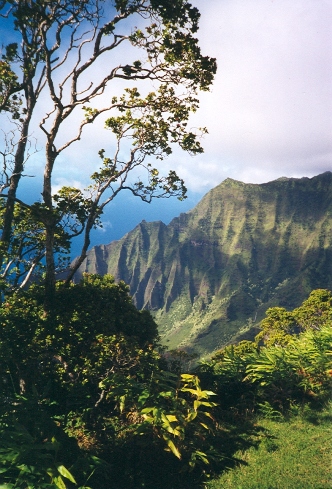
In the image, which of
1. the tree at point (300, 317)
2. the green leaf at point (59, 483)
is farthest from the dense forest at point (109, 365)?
the tree at point (300, 317)

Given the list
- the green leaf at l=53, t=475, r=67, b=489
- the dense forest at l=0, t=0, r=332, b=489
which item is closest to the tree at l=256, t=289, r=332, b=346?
the dense forest at l=0, t=0, r=332, b=489

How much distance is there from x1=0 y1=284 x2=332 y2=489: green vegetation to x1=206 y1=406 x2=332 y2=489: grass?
0.11 feet

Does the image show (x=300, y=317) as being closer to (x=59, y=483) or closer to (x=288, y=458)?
(x=288, y=458)

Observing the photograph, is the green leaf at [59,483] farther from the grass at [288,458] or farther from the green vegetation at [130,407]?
the grass at [288,458]

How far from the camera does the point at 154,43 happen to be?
10.6 meters

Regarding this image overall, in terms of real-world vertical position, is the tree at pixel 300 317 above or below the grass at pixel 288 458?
below

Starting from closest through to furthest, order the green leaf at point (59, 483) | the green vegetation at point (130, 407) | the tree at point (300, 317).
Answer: the green leaf at point (59, 483) → the green vegetation at point (130, 407) → the tree at point (300, 317)

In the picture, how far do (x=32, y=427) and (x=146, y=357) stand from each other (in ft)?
12.0

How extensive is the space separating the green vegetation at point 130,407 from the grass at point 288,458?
35 mm

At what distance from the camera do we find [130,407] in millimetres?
7781

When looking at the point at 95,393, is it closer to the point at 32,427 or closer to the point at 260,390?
the point at 32,427

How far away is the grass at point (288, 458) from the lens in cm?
543

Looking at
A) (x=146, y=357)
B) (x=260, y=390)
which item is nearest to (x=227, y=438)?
(x=260, y=390)

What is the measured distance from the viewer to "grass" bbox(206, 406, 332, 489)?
17.8 feet
